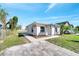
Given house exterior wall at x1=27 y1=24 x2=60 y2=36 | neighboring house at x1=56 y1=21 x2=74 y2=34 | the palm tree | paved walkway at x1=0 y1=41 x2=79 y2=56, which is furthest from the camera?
house exterior wall at x1=27 y1=24 x2=60 y2=36

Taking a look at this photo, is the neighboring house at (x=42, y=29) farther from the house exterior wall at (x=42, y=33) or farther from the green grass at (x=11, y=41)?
the green grass at (x=11, y=41)

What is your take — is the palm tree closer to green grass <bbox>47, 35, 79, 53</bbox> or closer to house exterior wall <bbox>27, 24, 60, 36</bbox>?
house exterior wall <bbox>27, 24, 60, 36</bbox>

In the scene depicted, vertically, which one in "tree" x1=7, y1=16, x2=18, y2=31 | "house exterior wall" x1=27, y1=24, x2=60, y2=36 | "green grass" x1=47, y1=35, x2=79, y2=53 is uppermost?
"tree" x1=7, y1=16, x2=18, y2=31

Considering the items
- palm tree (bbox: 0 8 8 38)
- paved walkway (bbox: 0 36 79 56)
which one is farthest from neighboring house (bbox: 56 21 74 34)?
palm tree (bbox: 0 8 8 38)

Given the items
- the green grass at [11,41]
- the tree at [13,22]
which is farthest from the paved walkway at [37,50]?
the tree at [13,22]

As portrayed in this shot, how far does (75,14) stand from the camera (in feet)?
13.1

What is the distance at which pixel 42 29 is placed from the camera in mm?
4234

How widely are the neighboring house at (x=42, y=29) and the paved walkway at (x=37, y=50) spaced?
273 mm

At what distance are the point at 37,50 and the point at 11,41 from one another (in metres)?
0.75

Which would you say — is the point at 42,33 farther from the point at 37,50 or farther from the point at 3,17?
the point at 3,17

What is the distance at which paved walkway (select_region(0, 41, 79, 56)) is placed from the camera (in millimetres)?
3846

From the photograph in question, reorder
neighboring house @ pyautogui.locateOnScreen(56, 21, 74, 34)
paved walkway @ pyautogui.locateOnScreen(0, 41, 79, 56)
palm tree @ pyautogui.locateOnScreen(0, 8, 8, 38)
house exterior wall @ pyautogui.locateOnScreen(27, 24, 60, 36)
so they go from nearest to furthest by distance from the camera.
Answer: paved walkway @ pyautogui.locateOnScreen(0, 41, 79, 56), palm tree @ pyautogui.locateOnScreen(0, 8, 8, 38), neighboring house @ pyautogui.locateOnScreen(56, 21, 74, 34), house exterior wall @ pyautogui.locateOnScreen(27, 24, 60, 36)

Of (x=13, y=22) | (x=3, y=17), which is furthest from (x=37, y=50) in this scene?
(x=3, y=17)

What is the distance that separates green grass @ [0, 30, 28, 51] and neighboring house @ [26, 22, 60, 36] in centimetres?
33
